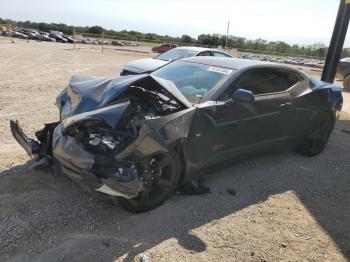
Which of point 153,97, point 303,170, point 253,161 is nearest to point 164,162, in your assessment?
point 153,97

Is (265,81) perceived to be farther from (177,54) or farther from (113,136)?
(177,54)

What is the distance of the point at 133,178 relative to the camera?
3.74 meters

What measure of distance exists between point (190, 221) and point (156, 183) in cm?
53

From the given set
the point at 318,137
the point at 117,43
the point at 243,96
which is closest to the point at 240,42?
the point at 117,43

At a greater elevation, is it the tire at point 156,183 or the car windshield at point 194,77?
the car windshield at point 194,77

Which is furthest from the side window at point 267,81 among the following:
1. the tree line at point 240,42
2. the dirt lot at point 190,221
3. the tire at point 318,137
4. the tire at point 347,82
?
the tree line at point 240,42

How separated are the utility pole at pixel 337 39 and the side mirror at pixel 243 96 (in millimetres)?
7006

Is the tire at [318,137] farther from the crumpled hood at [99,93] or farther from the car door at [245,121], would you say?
the crumpled hood at [99,93]

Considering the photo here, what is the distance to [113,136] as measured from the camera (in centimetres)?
402

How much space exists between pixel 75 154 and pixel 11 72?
11123mm

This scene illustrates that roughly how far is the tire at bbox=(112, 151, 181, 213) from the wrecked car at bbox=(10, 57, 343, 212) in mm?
10

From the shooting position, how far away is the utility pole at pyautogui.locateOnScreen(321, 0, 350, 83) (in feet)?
34.5

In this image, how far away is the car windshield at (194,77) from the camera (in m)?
4.89

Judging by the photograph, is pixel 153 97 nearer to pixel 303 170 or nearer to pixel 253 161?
pixel 253 161
